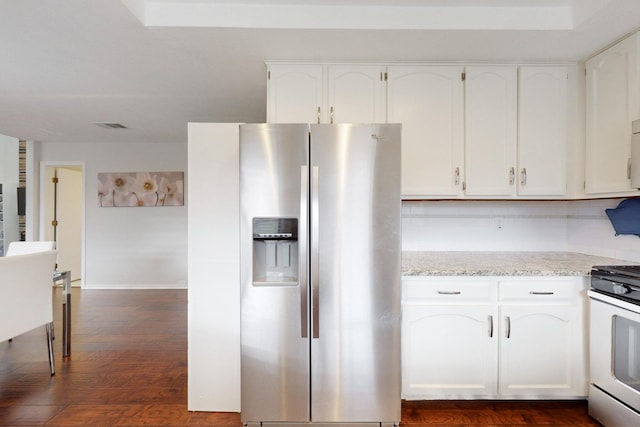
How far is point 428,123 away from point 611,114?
1.15 metres

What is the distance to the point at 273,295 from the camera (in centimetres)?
195

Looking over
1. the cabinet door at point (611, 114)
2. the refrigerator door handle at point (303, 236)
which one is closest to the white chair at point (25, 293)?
the refrigerator door handle at point (303, 236)

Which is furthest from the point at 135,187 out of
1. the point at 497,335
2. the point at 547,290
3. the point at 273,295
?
the point at 547,290

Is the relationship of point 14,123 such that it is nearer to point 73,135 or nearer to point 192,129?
point 73,135

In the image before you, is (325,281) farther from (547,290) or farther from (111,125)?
(111,125)

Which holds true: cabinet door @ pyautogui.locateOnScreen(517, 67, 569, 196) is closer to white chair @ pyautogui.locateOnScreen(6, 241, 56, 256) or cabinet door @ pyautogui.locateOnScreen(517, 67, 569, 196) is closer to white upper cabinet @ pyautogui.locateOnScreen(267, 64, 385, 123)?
white upper cabinet @ pyautogui.locateOnScreen(267, 64, 385, 123)

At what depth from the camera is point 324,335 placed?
195 centimetres

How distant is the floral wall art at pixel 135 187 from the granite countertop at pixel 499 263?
415 centimetres

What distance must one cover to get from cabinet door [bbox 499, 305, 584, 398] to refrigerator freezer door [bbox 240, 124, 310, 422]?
4.11 feet

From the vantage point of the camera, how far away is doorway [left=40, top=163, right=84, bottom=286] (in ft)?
18.2

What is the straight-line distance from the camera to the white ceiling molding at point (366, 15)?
2.06m

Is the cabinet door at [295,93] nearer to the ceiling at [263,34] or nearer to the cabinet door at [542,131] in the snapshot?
the ceiling at [263,34]

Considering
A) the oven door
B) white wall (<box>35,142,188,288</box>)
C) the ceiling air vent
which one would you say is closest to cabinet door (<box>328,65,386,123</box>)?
the oven door

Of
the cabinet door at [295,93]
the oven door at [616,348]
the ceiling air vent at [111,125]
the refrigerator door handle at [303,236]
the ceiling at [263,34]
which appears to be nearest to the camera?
the oven door at [616,348]
